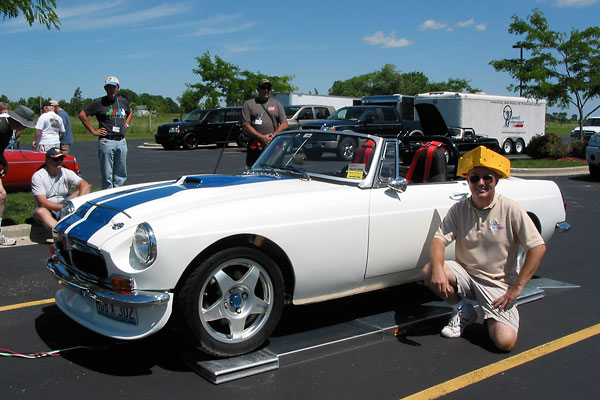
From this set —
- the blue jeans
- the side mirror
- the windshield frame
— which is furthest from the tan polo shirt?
the blue jeans

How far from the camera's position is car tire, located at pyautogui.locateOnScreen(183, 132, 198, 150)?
2317 cm

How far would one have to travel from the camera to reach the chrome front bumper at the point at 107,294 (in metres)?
3.24

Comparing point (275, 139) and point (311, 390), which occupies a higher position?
point (275, 139)

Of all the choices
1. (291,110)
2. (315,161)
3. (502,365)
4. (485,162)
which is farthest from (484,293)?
(291,110)

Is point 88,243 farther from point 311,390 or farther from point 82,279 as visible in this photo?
point 311,390

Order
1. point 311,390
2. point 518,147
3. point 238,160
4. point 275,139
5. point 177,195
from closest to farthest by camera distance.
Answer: point 311,390
point 177,195
point 275,139
point 238,160
point 518,147

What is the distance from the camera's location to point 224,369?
3.44 m

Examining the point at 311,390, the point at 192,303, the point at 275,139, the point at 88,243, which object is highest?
the point at 275,139

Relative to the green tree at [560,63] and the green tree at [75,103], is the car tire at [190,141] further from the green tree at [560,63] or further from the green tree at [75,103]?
the green tree at [75,103]

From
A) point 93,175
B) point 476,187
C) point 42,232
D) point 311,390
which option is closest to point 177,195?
point 311,390

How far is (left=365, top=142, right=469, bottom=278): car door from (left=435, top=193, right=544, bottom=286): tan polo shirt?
19cm

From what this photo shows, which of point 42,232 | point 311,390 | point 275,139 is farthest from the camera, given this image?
point 42,232

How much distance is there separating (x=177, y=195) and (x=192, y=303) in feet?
2.96

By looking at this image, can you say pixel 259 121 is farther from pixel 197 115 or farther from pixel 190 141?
pixel 197 115
